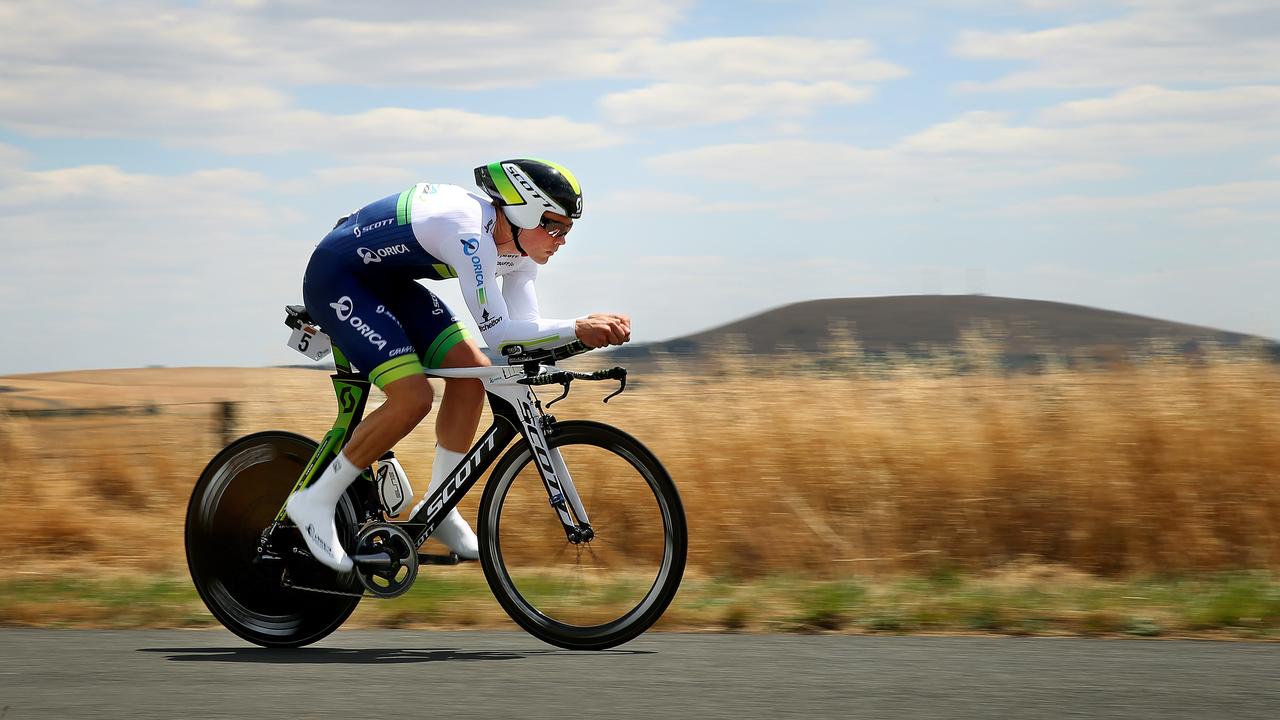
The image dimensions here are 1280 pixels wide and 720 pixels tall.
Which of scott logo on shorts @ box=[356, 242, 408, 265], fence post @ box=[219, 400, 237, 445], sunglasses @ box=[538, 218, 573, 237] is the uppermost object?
sunglasses @ box=[538, 218, 573, 237]

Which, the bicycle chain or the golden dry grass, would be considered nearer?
the bicycle chain

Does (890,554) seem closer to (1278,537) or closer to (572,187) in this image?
(1278,537)

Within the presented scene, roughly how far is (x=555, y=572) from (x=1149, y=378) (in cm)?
551

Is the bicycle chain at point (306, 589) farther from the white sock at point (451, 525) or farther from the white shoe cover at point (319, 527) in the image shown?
the white sock at point (451, 525)

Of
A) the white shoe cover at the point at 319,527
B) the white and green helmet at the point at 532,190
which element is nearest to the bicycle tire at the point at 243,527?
the white shoe cover at the point at 319,527

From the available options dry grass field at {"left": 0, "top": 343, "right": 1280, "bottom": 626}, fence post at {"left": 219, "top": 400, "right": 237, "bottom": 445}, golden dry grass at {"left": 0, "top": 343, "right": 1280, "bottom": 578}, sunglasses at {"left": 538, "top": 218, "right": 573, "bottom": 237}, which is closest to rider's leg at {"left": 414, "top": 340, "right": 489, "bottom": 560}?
sunglasses at {"left": 538, "top": 218, "right": 573, "bottom": 237}

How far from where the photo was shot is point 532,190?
18.3 feet

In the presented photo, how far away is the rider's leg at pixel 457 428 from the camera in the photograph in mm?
5801

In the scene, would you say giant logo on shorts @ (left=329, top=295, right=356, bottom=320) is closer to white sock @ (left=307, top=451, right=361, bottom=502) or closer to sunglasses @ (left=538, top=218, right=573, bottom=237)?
white sock @ (left=307, top=451, right=361, bottom=502)

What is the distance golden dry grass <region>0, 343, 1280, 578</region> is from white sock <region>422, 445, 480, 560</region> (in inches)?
70.8

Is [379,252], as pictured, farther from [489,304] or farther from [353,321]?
[489,304]

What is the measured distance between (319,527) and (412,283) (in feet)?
3.62

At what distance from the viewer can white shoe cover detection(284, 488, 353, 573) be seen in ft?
18.5

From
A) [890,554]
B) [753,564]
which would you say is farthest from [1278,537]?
[753,564]
